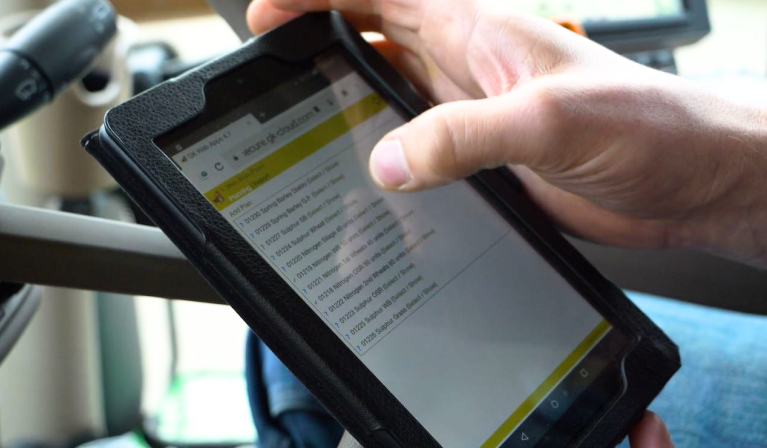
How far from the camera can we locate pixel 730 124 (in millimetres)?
562

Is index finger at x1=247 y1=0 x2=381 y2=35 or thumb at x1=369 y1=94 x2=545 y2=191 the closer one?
thumb at x1=369 y1=94 x2=545 y2=191

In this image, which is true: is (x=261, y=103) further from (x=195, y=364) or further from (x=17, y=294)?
(x=195, y=364)

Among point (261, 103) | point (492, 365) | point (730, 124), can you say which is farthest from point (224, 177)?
point (730, 124)

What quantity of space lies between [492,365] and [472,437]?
55mm

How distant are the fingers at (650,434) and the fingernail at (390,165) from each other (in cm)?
27

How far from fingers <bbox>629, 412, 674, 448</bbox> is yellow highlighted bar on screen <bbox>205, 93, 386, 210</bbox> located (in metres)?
0.32

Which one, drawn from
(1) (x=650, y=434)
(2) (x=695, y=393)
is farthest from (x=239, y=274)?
(2) (x=695, y=393)

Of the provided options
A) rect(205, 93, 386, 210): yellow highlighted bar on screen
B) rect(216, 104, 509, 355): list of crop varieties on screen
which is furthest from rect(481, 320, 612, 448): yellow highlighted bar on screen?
rect(205, 93, 386, 210): yellow highlighted bar on screen

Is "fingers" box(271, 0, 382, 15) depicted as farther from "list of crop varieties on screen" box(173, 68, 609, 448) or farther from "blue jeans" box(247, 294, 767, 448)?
"blue jeans" box(247, 294, 767, 448)

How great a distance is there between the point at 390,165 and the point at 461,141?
0.05 meters

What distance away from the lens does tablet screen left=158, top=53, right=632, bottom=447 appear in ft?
1.61

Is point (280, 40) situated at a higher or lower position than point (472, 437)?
higher

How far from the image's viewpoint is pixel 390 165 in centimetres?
50

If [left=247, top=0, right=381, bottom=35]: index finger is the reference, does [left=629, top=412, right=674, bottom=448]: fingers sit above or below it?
below
